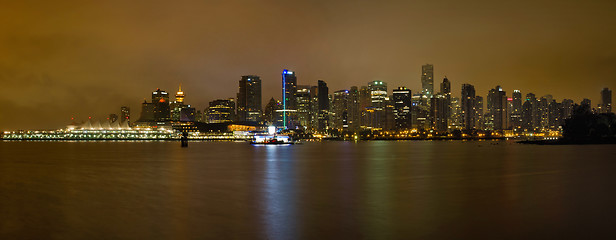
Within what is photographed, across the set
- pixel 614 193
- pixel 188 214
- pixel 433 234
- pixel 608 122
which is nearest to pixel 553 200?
pixel 614 193

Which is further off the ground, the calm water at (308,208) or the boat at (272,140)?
the boat at (272,140)

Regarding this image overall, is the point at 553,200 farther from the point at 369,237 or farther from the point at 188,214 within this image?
the point at 188,214

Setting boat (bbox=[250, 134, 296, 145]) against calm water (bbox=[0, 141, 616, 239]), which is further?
boat (bbox=[250, 134, 296, 145])

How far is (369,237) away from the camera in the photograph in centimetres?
1491

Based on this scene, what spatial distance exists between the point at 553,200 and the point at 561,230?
26.2 feet

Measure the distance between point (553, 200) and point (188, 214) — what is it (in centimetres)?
1688

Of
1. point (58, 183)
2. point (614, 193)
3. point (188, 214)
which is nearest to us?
point (188, 214)

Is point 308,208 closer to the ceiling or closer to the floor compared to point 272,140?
closer to the floor

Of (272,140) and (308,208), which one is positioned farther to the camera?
(272,140)

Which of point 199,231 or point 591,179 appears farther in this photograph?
point 591,179

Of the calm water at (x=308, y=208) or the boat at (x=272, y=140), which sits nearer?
the calm water at (x=308, y=208)

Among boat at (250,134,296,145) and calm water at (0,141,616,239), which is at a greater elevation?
boat at (250,134,296,145)

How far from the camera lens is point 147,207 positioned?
21453 mm

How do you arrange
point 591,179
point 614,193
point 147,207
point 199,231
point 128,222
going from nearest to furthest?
point 199,231, point 128,222, point 147,207, point 614,193, point 591,179
